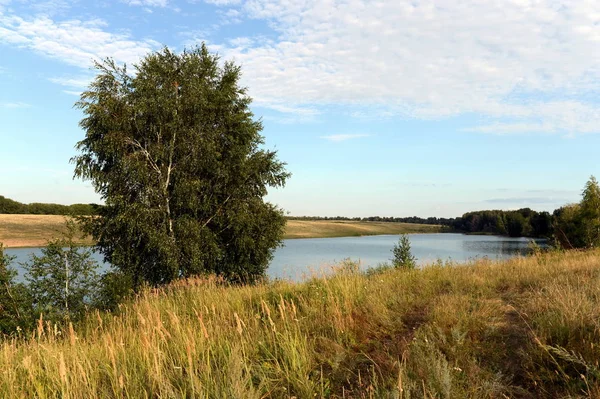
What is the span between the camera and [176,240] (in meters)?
15.4

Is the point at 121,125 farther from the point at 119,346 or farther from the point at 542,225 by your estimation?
the point at 542,225

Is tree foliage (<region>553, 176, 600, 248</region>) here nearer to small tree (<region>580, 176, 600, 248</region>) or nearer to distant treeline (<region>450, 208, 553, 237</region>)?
small tree (<region>580, 176, 600, 248</region>)

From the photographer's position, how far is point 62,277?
1090 centimetres

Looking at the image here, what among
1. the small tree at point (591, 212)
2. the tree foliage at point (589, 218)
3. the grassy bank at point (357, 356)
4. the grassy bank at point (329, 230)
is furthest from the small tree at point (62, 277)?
the grassy bank at point (329, 230)

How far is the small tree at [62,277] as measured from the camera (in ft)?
35.0

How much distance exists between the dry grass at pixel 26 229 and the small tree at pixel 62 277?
5104cm

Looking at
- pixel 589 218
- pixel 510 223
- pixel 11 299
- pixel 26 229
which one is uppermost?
pixel 589 218

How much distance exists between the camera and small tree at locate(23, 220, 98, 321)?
10680 mm

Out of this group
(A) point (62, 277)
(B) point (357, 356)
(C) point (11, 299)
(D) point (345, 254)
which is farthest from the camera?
(D) point (345, 254)

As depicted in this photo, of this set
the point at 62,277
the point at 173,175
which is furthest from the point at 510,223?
the point at 62,277

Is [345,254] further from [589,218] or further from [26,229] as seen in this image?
[26,229]

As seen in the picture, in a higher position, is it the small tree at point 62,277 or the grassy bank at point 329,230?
the small tree at point 62,277

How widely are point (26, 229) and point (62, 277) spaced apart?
64.6 m

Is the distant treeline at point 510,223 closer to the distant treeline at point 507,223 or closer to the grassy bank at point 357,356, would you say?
the distant treeline at point 507,223
